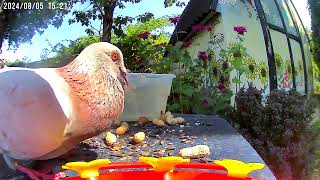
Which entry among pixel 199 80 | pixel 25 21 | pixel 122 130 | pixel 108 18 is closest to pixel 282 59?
pixel 108 18

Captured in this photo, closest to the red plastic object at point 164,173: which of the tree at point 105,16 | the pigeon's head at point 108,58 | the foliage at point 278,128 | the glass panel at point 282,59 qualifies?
the pigeon's head at point 108,58

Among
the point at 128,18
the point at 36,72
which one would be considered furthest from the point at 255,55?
the point at 36,72

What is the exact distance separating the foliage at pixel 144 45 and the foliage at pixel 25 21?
0.51 meters

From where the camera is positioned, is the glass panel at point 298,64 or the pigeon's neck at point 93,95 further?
the glass panel at point 298,64

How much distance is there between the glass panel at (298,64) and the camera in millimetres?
4769

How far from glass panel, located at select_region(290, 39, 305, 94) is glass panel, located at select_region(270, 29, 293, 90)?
21 cm

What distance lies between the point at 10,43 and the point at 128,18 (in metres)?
1.53

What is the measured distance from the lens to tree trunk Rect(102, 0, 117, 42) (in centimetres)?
323

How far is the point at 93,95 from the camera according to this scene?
2.47ft

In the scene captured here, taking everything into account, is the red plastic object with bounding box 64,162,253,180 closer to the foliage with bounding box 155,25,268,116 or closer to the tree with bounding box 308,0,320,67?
the foliage with bounding box 155,25,268,116

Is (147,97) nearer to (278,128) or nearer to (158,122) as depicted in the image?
(158,122)

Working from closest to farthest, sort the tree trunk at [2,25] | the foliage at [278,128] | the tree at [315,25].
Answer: the foliage at [278,128]
the tree trunk at [2,25]
the tree at [315,25]

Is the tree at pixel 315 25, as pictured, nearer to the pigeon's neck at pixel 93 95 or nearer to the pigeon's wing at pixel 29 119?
the pigeon's neck at pixel 93 95

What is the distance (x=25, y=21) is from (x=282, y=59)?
2.78 meters
